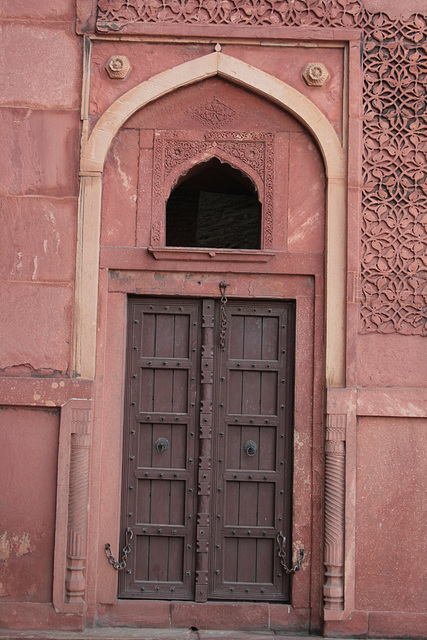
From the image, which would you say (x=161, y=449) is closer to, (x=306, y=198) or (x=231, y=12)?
(x=306, y=198)

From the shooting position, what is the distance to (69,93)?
4.56m

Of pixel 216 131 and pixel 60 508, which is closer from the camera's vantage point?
pixel 60 508

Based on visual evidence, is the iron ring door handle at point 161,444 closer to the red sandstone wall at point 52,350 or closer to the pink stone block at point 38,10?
the red sandstone wall at point 52,350

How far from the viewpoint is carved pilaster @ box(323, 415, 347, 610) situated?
4.29 metres

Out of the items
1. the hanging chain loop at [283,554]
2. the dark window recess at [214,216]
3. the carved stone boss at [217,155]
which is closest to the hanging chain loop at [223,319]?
the carved stone boss at [217,155]

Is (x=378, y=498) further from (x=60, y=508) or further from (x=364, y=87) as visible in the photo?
(x=364, y=87)

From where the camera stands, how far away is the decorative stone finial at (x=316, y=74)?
4.54 metres

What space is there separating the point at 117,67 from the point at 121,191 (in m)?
0.83

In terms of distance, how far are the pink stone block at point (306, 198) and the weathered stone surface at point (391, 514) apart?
1271mm

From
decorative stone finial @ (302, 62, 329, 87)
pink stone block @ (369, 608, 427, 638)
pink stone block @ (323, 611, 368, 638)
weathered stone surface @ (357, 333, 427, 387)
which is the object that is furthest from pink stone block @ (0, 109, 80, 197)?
pink stone block @ (369, 608, 427, 638)

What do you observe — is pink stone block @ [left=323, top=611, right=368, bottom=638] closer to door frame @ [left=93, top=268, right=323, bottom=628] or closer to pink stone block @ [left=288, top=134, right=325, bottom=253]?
door frame @ [left=93, top=268, right=323, bottom=628]

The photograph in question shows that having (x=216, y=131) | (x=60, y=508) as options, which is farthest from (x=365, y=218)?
(x=60, y=508)

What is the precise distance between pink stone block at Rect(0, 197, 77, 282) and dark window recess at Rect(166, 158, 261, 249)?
8.77ft

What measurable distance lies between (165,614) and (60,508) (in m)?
1.00
